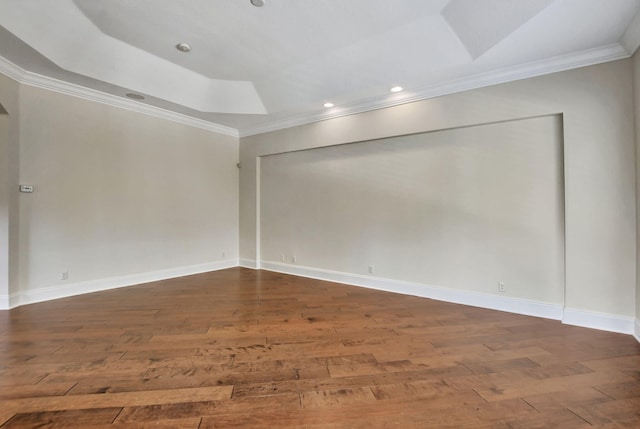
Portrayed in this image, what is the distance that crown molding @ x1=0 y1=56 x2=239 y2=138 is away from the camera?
10.7 feet

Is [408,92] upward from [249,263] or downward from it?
upward

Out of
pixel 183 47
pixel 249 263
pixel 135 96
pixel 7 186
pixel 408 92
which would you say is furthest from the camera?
pixel 249 263

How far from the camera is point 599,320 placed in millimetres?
2766

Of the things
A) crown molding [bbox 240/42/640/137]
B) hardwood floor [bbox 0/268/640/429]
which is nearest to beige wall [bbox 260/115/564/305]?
crown molding [bbox 240/42/640/137]

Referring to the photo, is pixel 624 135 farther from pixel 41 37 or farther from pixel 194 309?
pixel 41 37

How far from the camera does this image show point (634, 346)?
2400 mm

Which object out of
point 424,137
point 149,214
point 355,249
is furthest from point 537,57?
point 149,214

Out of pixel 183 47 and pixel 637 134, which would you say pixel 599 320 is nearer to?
pixel 637 134

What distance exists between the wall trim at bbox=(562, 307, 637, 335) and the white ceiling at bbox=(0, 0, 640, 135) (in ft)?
8.42

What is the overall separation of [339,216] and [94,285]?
3821mm

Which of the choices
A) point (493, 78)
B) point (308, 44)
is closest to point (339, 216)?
point (308, 44)

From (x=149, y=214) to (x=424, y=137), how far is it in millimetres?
4543

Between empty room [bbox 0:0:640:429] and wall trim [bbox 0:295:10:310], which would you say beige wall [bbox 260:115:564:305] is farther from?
wall trim [bbox 0:295:10:310]

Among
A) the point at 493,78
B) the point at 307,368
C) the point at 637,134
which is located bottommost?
the point at 307,368
